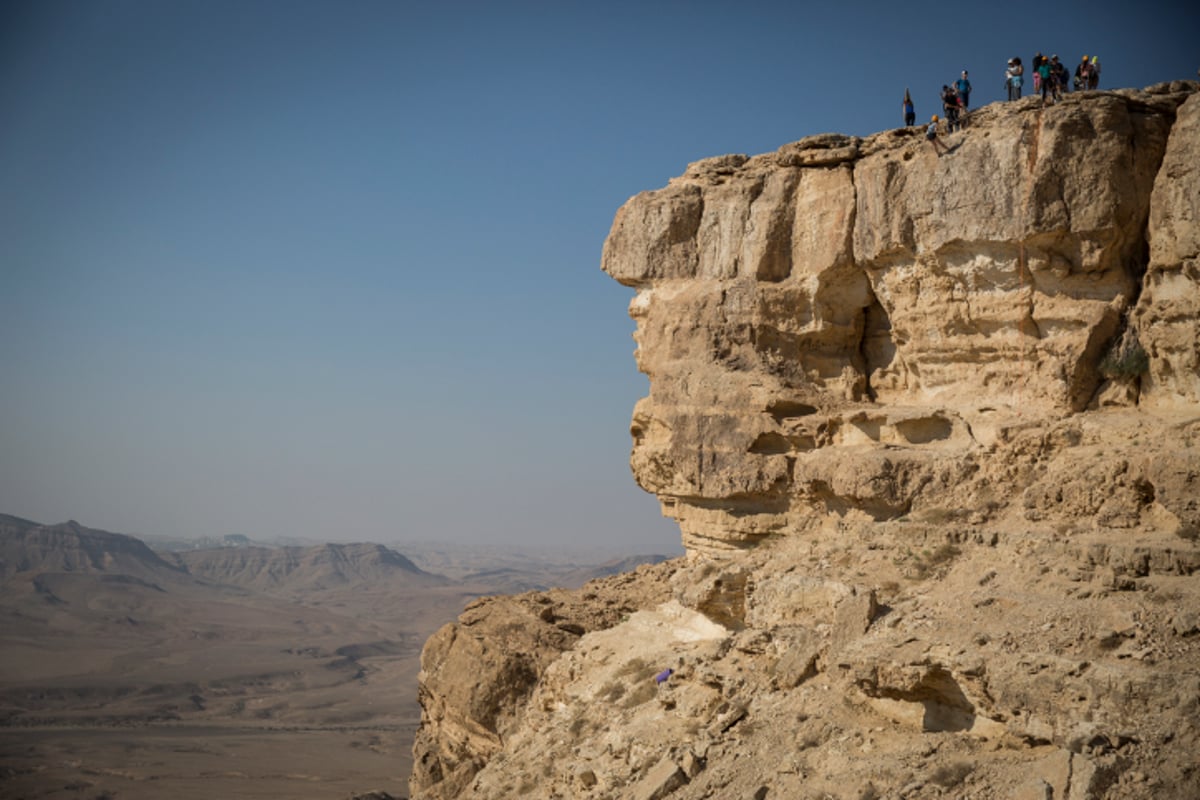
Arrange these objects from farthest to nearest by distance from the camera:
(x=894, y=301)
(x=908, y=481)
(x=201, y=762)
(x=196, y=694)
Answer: (x=196, y=694), (x=201, y=762), (x=894, y=301), (x=908, y=481)

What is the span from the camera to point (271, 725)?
252 ft

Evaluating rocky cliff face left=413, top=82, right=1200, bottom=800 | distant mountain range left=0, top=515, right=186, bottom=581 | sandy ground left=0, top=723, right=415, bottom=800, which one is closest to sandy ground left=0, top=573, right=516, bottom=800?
sandy ground left=0, top=723, right=415, bottom=800

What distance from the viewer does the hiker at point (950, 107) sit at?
22312 millimetres

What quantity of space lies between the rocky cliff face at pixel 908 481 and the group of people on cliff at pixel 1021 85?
649 millimetres

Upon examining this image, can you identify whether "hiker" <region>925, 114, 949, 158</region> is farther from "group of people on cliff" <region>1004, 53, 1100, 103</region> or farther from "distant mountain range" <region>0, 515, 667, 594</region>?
"distant mountain range" <region>0, 515, 667, 594</region>

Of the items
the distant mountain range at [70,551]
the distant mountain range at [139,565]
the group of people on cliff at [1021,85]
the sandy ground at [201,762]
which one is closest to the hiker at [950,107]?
the group of people on cliff at [1021,85]

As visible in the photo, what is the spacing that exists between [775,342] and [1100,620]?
12.1 metres

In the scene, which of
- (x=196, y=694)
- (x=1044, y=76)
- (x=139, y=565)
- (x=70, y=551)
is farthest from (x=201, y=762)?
(x=139, y=565)

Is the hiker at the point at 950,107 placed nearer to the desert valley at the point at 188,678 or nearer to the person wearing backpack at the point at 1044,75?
the person wearing backpack at the point at 1044,75

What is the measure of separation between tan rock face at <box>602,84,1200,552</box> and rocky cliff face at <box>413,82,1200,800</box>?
0.20 ft

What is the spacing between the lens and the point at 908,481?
21672mm

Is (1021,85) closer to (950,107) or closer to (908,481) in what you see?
(950,107)

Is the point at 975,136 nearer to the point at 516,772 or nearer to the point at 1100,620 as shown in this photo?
the point at 1100,620

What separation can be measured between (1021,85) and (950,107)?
1706mm
